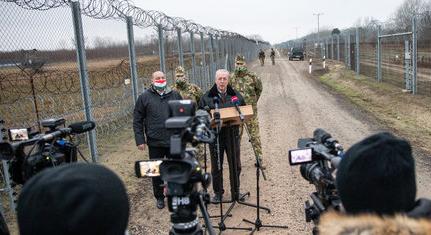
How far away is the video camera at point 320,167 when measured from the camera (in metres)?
2.91

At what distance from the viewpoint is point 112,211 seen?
1639 mm

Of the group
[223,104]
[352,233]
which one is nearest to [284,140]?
[223,104]

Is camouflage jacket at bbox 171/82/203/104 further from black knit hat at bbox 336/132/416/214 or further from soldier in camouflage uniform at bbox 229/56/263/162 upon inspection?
black knit hat at bbox 336/132/416/214

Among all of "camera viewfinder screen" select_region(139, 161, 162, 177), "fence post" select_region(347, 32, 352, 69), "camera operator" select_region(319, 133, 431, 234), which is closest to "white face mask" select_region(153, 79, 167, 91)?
"camera viewfinder screen" select_region(139, 161, 162, 177)

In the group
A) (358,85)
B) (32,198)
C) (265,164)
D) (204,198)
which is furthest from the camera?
(358,85)

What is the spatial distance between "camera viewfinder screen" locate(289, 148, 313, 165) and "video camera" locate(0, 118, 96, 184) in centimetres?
174

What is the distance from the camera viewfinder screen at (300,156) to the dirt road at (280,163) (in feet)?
8.45

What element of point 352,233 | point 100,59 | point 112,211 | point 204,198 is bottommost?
point 204,198

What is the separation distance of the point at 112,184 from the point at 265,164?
6.71 meters

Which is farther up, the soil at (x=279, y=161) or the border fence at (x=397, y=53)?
the border fence at (x=397, y=53)

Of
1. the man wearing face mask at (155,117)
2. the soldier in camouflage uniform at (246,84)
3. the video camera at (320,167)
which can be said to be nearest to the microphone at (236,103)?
the man wearing face mask at (155,117)

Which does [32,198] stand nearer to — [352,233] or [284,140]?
[352,233]

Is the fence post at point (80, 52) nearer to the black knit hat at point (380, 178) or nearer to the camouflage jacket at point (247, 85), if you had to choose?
the camouflage jacket at point (247, 85)

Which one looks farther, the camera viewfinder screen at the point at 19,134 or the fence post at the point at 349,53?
the fence post at the point at 349,53
